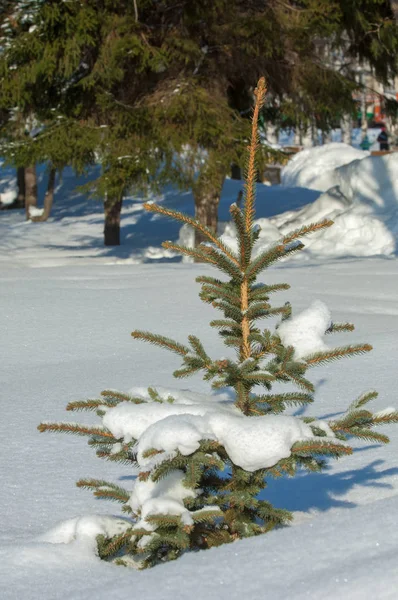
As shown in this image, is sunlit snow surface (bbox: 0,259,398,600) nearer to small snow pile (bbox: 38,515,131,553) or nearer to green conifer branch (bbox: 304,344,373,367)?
small snow pile (bbox: 38,515,131,553)

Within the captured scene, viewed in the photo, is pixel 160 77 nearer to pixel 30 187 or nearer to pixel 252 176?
pixel 30 187

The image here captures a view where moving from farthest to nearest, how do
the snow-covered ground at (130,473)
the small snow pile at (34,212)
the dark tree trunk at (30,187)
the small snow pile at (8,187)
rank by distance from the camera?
1. the small snow pile at (8,187)
2. the small snow pile at (34,212)
3. the dark tree trunk at (30,187)
4. the snow-covered ground at (130,473)

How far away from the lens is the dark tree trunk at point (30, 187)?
24.4m

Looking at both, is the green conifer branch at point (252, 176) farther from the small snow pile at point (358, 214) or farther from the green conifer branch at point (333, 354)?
the small snow pile at point (358, 214)

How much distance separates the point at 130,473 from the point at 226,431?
5.08ft

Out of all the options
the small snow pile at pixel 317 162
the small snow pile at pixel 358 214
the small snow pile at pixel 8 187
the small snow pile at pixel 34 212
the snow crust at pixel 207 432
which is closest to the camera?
the snow crust at pixel 207 432

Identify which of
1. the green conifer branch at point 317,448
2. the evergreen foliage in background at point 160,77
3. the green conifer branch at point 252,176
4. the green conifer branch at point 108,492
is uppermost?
the evergreen foliage in background at point 160,77

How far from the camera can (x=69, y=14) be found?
14.1 meters

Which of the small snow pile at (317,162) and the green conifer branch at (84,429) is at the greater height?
the small snow pile at (317,162)

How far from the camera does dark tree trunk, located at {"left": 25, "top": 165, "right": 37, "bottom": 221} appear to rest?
24.4 meters

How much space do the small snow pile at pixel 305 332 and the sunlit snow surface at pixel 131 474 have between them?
57 centimetres

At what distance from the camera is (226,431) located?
2.89m

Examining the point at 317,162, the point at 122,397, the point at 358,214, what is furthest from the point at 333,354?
the point at 317,162

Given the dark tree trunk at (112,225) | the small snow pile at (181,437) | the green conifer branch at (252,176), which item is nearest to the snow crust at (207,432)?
the small snow pile at (181,437)
